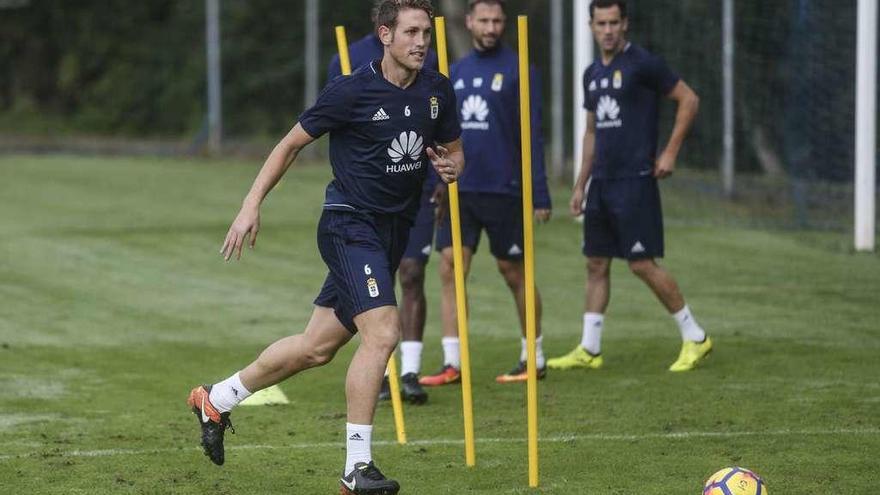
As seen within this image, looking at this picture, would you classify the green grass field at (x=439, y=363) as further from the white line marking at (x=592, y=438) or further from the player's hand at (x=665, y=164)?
the player's hand at (x=665, y=164)

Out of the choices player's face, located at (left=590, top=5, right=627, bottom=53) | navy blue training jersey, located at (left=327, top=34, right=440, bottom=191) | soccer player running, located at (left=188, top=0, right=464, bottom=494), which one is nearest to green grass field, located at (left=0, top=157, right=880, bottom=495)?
soccer player running, located at (left=188, top=0, right=464, bottom=494)

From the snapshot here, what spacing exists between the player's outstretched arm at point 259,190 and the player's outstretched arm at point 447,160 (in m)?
0.51

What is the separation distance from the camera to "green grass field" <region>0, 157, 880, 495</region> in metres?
7.32

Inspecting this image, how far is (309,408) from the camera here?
9.02m

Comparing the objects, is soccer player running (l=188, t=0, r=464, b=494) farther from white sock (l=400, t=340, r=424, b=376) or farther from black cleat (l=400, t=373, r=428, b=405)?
white sock (l=400, t=340, r=424, b=376)

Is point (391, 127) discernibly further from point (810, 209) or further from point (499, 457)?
point (810, 209)

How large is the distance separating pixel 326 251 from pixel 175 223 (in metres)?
11.8

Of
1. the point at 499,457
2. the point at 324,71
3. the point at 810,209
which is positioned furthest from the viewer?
the point at 324,71

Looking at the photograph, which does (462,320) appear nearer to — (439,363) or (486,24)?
(486,24)

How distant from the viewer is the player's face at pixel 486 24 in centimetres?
959

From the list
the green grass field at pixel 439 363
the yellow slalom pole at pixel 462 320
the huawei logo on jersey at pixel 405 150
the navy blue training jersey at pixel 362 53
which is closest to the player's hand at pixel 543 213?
the green grass field at pixel 439 363

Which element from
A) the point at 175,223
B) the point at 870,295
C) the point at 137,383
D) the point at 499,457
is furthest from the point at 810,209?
the point at 499,457

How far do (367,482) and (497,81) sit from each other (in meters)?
3.78

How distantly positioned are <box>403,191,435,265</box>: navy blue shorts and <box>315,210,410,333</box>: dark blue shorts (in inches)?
92.6
